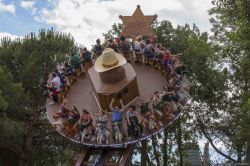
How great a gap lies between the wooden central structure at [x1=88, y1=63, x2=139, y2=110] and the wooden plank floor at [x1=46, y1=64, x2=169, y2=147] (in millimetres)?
467

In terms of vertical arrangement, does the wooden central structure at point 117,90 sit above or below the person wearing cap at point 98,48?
below

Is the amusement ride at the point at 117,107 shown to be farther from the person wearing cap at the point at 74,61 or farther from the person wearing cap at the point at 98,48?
the person wearing cap at the point at 98,48

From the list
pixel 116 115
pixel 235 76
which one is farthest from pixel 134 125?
pixel 235 76

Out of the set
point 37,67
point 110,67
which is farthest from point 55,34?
point 110,67

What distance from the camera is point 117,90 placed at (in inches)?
598

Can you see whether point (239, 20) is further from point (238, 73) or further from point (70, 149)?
point (70, 149)

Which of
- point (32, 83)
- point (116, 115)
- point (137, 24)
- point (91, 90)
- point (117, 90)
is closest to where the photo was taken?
point (116, 115)

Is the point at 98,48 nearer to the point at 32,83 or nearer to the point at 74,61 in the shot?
the point at 74,61

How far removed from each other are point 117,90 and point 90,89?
2496mm

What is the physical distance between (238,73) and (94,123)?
896cm

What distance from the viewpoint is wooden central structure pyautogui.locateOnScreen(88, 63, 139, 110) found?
1527 cm

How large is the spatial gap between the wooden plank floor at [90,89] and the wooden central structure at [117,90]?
0.47 m

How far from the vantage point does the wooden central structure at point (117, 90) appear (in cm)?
1527

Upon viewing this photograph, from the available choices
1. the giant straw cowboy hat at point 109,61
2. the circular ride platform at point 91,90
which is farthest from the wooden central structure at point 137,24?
the giant straw cowboy hat at point 109,61
